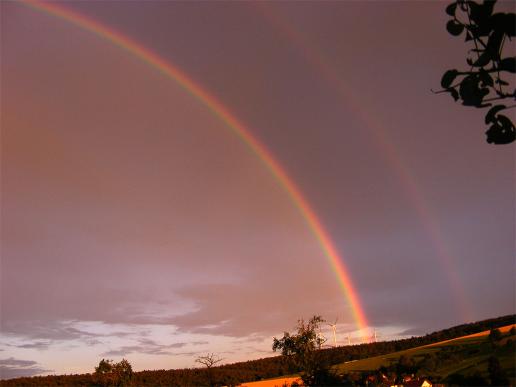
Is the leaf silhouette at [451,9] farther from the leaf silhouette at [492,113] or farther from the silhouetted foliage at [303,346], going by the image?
the silhouetted foliage at [303,346]

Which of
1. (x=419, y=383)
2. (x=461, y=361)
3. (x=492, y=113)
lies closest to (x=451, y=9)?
(x=492, y=113)

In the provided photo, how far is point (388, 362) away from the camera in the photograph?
387 feet

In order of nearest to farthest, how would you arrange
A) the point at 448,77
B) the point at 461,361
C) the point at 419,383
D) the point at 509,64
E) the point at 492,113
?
the point at 509,64 < the point at 448,77 < the point at 492,113 < the point at 419,383 < the point at 461,361

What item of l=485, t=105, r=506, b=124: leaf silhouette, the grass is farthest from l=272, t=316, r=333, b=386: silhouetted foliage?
l=485, t=105, r=506, b=124: leaf silhouette

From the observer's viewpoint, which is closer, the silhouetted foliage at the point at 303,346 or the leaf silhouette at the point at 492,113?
the leaf silhouette at the point at 492,113

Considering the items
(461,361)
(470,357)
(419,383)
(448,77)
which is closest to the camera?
(448,77)

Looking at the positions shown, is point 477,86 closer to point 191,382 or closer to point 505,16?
point 505,16

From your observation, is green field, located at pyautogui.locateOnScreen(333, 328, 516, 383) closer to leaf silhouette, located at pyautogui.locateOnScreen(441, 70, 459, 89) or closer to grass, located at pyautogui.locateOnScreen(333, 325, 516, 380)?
grass, located at pyautogui.locateOnScreen(333, 325, 516, 380)

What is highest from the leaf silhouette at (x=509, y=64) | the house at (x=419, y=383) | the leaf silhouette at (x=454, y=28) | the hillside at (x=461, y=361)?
the hillside at (x=461, y=361)

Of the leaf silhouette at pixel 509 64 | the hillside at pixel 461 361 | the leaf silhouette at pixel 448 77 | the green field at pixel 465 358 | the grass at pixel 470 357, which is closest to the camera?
the leaf silhouette at pixel 509 64

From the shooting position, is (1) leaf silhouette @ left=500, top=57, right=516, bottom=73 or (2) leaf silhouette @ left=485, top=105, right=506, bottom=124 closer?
(1) leaf silhouette @ left=500, top=57, right=516, bottom=73

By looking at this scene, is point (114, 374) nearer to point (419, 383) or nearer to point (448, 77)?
point (419, 383)

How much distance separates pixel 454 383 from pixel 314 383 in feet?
74.5

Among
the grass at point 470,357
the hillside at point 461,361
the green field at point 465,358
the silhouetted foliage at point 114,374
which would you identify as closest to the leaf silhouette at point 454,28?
the grass at point 470,357
